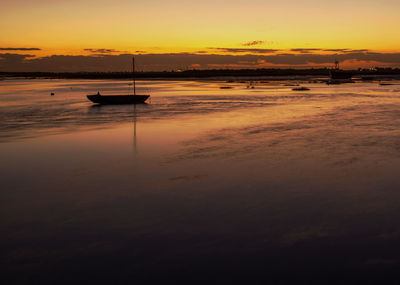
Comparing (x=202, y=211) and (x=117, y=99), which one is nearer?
(x=202, y=211)

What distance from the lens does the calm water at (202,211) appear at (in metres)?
6.48

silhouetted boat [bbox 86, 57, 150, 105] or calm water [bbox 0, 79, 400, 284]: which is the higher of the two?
silhouetted boat [bbox 86, 57, 150, 105]

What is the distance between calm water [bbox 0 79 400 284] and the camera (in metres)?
6.48

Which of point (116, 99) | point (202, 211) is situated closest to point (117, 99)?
point (116, 99)

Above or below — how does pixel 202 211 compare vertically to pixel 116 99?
below

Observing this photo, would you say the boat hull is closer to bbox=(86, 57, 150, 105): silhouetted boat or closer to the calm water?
bbox=(86, 57, 150, 105): silhouetted boat

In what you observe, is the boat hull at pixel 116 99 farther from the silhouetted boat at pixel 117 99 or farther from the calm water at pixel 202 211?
the calm water at pixel 202 211

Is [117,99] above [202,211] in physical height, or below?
above

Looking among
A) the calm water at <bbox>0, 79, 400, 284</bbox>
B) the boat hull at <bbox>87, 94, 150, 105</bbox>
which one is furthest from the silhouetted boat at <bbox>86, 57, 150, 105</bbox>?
the calm water at <bbox>0, 79, 400, 284</bbox>

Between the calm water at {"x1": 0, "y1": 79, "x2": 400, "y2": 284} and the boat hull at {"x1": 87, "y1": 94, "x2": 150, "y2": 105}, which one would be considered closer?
the calm water at {"x1": 0, "y1": 79, "x2": 400, "y2": 284}

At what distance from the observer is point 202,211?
9133mm

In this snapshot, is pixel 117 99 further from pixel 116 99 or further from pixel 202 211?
pixel 202 211

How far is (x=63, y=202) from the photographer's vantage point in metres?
9.93

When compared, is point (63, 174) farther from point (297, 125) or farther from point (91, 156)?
point (297, 125)
